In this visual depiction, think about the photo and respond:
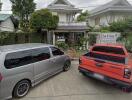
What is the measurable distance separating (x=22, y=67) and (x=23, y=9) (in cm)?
1802

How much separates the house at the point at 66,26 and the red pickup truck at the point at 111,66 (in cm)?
1070

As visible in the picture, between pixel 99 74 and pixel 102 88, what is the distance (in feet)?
2.07

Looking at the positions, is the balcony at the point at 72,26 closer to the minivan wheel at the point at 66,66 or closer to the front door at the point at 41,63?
the minivan wheel at the point at 66,66

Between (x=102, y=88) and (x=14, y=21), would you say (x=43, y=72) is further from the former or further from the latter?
(x=14, y=21)

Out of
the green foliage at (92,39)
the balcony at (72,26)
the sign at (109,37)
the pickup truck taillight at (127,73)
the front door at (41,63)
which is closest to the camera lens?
the pickup truck taillight at (127,73)

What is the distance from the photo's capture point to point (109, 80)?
4.99 meters

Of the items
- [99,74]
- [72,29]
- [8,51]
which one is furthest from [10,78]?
[72,29]

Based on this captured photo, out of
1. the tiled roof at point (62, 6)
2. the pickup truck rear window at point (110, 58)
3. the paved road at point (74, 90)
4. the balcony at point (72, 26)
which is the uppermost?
the tiled roof at point (62, 6)

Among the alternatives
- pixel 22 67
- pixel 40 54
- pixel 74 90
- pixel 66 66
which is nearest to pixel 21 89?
pixel 22 67

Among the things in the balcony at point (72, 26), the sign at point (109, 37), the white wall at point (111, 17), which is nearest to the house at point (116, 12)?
the white wall at point (111, 17)

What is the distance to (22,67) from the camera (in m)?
4.70

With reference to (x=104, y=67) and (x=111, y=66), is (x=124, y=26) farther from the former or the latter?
(x=111, y=66)

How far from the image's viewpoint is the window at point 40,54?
5.36 metres

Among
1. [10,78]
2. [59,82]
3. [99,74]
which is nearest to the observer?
[10,78]
